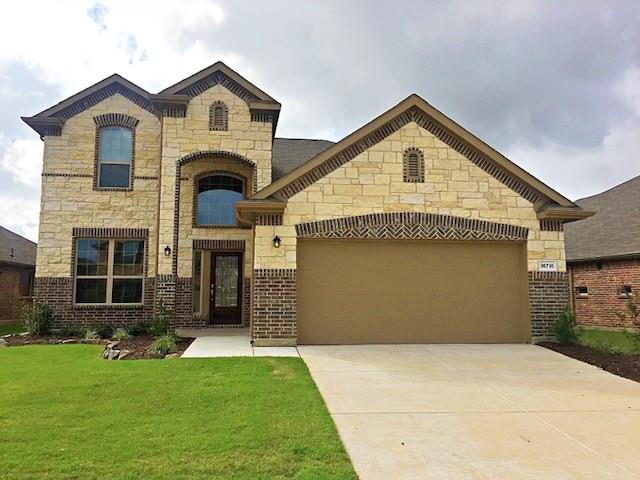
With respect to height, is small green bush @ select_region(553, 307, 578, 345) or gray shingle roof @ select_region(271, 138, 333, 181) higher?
gray shingle roof @ select_region(271, 138, 333, 181)

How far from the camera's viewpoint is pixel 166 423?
521 centimetres

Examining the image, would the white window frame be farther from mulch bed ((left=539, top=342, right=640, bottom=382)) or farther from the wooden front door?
mulch bed ((left=539, top=342, right=640, bottom=382))

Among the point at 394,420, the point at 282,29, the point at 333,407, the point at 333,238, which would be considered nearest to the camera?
the point at 394,420

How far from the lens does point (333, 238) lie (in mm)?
11047

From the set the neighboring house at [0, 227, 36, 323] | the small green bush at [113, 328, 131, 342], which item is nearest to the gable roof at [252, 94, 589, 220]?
the small green bush at [113, 328, 131, 342]

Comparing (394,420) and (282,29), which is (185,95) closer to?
(282,29)

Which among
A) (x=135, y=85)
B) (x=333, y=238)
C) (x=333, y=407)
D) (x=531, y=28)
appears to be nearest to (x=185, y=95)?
(x=135, y=85)

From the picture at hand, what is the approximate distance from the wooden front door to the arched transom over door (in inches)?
191

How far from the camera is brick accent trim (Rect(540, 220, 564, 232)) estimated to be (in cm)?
1162

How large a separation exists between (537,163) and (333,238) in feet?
55.4

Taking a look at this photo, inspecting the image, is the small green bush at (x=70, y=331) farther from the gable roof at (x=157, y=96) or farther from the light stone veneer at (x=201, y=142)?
the gable roof at (x=157, y=96)

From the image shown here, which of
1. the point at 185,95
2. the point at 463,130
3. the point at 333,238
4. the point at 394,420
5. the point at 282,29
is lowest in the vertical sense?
the point at 394,420

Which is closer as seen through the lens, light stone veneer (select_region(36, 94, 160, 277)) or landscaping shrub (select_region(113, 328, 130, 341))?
landscaping shrub (select_region(113, 328, 130, 341))

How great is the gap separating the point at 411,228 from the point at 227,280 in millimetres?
6744
